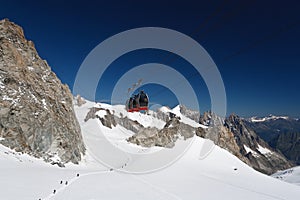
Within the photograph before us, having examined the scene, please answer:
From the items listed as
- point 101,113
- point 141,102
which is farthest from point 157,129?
point 141,102

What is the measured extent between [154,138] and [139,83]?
5722 cm

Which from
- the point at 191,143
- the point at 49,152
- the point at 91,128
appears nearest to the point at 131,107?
the point at 49,152

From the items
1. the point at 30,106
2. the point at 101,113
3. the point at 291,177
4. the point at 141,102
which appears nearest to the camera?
the point at 141,102

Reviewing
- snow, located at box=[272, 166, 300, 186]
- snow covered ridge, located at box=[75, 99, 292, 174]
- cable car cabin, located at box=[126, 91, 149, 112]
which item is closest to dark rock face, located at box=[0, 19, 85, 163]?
cable car cabin, located at box=[126, 91, 149, 112]

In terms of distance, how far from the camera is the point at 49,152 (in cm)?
3372

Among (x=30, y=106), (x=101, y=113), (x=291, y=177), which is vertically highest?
(x=101, y=113)

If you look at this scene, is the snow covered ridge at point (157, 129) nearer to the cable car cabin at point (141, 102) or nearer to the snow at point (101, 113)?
the snow at point (101, 113)

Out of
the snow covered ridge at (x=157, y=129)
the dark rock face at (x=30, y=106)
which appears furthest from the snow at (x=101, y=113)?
the dark rock face at (x=30, y=106)

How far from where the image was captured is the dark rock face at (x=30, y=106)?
3034 cm

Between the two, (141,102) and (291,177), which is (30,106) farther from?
(291,177)

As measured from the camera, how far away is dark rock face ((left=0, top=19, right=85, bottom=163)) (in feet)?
99.6

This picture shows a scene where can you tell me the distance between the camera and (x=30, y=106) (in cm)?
3388

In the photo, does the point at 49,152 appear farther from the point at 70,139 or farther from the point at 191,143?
the point at 191,143

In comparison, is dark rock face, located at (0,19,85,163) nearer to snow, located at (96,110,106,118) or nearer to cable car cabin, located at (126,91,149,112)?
cable car cabin, located at (126,91,149,112)
